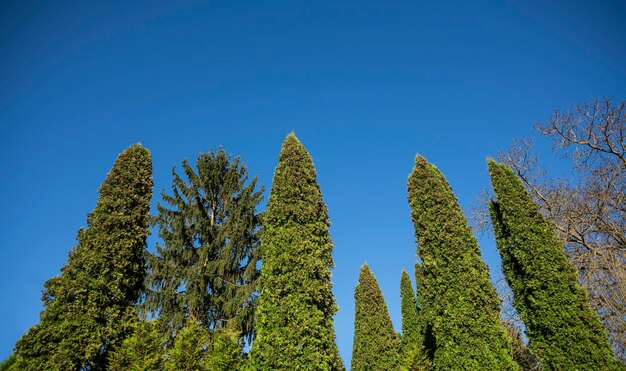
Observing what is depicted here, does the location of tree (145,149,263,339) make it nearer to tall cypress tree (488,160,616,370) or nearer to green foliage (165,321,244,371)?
green foliage (165,321,244,371)

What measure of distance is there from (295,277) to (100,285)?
589 centimetres

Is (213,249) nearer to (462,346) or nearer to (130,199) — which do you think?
(130,199)

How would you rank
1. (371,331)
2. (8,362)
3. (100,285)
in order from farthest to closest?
(371,331)
(100,285)
(8,362)

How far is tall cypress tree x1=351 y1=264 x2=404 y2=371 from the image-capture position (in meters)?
18.2

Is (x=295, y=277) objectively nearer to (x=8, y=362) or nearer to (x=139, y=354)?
(x=139, y=354)

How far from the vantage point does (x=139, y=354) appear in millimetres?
8773

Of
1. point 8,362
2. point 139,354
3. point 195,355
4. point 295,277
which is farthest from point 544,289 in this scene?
point 8,362

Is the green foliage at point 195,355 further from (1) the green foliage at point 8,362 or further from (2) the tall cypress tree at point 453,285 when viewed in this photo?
(2) the tall cypress tree at point 453,285

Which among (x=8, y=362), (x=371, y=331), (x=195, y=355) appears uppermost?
(x=371, y=331)

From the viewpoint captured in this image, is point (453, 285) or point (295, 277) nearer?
point (295, 277)

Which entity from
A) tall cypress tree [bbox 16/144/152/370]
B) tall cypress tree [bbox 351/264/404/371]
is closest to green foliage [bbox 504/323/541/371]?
tall cypress tree [bbox 351/264/404/371]

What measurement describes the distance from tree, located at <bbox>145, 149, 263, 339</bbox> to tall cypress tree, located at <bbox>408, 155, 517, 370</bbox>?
7.84m

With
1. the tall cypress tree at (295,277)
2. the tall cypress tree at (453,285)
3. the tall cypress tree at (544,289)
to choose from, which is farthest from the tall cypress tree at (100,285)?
the tall cypress tree at (544,289)

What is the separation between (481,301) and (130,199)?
12077 millimetres
